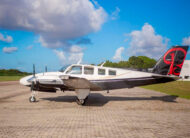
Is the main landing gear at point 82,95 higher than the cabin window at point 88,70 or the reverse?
the reverse

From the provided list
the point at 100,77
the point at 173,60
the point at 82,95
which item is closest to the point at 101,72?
the point at 100,77

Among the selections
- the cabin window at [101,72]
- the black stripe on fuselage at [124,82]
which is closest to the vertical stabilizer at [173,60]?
the black stripe on fuselage at [124,82]

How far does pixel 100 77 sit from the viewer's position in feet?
34.1

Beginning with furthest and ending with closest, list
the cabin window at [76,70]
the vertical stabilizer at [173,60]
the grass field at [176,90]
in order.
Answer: the grass field at [176,90]
the vertical stabilizer at [173,60]
the cabin window at [76,70]

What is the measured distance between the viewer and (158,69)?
37.6 ft

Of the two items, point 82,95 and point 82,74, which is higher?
point 82,74

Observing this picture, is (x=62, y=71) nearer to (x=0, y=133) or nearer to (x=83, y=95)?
(x=83, y=95)

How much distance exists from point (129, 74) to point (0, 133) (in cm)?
845

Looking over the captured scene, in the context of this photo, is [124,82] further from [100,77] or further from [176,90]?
[176,90]

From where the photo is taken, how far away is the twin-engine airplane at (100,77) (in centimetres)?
964

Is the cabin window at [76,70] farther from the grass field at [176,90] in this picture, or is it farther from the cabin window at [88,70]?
the grass field at [176,90]

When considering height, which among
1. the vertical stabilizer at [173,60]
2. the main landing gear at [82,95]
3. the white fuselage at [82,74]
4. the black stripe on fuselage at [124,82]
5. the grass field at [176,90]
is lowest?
the grass field at [176,90]

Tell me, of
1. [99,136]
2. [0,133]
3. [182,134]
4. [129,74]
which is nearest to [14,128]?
[0,133]

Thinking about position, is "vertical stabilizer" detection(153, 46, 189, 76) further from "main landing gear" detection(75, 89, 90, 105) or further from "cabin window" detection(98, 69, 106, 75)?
"main landing gear" detection(75, 89, 90, 105)
